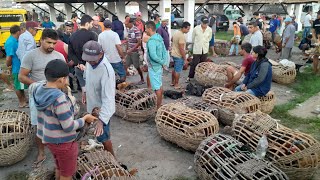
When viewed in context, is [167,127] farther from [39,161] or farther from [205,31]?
[205,31]

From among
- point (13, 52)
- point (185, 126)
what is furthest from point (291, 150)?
point (13, 52)

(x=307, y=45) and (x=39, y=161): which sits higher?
(x=307, y=45)

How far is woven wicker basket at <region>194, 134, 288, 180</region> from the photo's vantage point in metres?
3.14

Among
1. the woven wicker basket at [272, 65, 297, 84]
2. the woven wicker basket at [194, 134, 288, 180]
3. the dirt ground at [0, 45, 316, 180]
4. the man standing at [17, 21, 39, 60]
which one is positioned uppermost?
the man standing at [17, 21, 39, 60]

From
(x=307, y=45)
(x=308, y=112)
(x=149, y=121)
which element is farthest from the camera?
(x=307, y=45)

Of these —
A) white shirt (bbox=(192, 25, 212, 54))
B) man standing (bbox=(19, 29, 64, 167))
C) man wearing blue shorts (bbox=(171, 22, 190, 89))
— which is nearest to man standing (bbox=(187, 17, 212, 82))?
white shirt (bbox=(192, 25, 212, 54))

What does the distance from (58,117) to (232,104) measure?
11.2ft

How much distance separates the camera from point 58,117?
253cm

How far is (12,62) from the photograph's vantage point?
19.3ft

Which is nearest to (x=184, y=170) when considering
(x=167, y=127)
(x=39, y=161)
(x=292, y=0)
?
(x=167, y=127)

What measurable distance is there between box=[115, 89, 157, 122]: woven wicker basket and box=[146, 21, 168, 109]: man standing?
22 cm

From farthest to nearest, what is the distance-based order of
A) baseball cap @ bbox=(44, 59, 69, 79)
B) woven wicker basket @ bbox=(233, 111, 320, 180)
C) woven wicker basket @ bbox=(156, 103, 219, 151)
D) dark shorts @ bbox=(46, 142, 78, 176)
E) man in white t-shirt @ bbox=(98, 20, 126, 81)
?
man in white t-shirt @ bbox=(98, 20, 126, 81)
woven wicker basket @ bbox=(156, 103, 219, 151)
woven wicker basket @ bbox=(233, 111, 320, 180)
dark shorts @ bbox=(46, 142, 78, 176)
baseball cap @ bbox=(44, 59, 69, 79)

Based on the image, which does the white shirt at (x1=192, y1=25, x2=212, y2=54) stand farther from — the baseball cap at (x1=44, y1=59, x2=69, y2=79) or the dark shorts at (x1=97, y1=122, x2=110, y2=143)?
the baseball cap at (x1=44, y1=59, x2=69, y2=79)

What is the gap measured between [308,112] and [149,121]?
3.50 m
